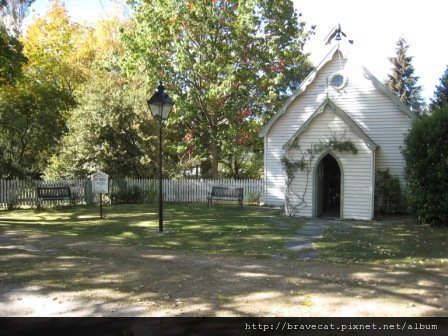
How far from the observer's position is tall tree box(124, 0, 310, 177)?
2338 cm

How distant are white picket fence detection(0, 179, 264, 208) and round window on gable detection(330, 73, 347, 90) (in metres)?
6.30

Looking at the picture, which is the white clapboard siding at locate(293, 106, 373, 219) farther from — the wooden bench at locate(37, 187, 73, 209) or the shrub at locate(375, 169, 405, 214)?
the wooden bench at locate(37, 187, 73, 209)

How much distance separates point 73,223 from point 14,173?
1240 cm

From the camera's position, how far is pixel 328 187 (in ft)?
65.3

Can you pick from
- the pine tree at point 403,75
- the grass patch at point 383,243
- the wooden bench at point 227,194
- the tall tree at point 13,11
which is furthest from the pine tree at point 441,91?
the tall tree at point 13,11

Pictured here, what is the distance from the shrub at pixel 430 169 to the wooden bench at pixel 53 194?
1529 centimetres

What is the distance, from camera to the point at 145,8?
79.6 feet

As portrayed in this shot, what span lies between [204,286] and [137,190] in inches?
672

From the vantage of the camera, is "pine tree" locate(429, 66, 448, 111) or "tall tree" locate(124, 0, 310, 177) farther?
"pine tree" locate(429, 66, 448, 111)

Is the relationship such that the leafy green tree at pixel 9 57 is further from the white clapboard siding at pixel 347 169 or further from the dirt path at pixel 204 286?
the white clapboard siding at pixel 347 169

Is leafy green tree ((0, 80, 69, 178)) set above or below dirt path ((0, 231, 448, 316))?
above

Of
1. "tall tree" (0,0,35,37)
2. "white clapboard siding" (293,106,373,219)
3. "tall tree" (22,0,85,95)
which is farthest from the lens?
"tall tree" (22,0,85,95)

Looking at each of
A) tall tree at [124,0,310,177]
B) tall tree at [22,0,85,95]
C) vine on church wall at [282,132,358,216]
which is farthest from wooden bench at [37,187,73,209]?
tall tree at [22,0,85,95]

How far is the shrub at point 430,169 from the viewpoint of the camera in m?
13.5
